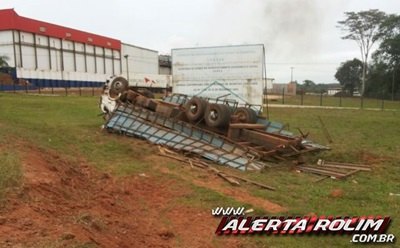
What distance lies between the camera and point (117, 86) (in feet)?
48.1

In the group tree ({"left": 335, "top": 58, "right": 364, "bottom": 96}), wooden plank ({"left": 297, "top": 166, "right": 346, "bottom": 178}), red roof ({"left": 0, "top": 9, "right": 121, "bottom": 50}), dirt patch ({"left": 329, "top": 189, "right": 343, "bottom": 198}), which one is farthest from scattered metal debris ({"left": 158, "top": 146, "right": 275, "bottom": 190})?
tree ({"left": 335, "top": 58, "right": 364, "bottom": 96})

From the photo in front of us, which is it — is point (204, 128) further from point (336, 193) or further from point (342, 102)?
point (342, 102)

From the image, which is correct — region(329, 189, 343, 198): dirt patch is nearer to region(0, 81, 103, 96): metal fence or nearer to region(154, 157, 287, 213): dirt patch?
region(154, 157, 287, 213): dirt patch

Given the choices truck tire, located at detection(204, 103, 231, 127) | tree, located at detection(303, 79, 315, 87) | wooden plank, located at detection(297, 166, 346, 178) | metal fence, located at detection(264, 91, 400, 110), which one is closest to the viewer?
wooden plank, located at detection(297, 166, 346, 178)

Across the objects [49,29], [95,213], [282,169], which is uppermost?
[49,29]

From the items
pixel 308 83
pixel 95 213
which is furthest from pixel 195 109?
pixel 308 83

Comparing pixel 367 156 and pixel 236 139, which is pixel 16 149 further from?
pixel 367 156

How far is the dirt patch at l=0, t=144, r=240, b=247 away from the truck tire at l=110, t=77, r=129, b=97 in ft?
21.8

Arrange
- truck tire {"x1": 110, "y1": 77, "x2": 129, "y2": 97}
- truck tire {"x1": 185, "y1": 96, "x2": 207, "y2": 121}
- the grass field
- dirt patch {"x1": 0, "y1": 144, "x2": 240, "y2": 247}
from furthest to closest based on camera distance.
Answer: truck tire {"x1": 110, "y1": 77, "x2": 129, "y2": 97}
truck tire {"x1": 185, "y1": 96, "x2": 207, "y2": 121}
the grass field
dirt patch {"x1": 0, "y1": 144, "x2": 240, "y2": 247}

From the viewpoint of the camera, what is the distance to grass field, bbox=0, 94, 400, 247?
638 centimetres

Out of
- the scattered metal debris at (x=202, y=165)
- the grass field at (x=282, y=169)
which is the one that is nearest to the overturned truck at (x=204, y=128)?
the scattered metal debris at (x=202, y=165)

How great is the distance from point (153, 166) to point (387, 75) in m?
55.2

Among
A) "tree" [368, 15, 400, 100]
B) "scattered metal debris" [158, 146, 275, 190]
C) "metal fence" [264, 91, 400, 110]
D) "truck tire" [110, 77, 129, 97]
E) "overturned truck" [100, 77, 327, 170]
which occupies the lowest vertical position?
"metal fence" [264, 91, 400, 110]

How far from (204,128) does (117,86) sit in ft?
14.8
